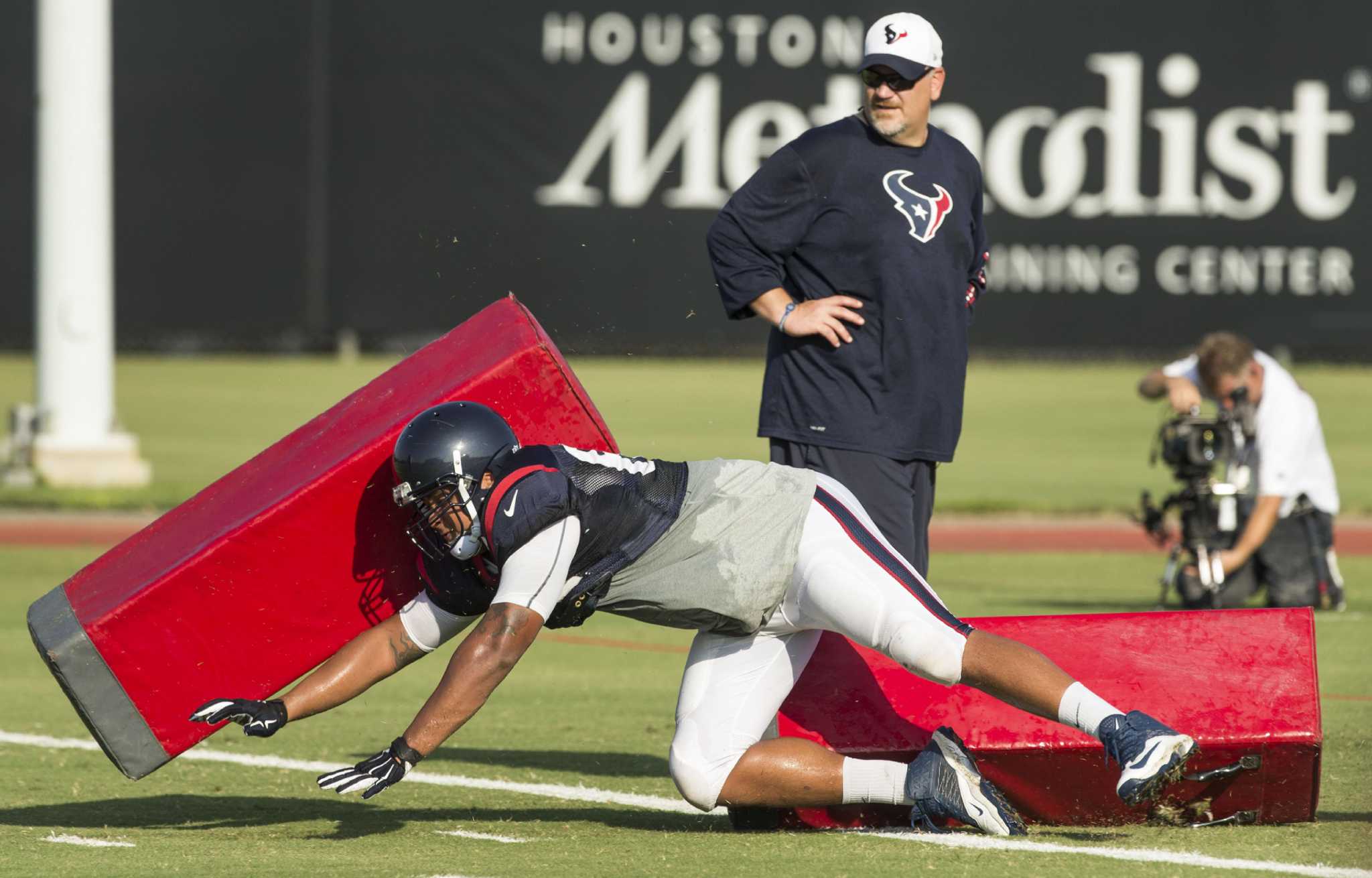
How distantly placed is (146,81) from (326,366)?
348cm

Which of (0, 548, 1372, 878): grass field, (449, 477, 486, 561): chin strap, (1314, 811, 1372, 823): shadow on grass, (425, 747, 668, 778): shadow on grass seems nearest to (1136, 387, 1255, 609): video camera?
(0, 548, 1372, 878): grass field

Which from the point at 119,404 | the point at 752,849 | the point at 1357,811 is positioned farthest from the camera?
the point at 119,404

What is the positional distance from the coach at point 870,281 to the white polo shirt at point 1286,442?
365 cm

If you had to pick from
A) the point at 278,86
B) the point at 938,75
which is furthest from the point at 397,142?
the point at 938,75

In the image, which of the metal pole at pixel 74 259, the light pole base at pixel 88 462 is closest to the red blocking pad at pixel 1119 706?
the light pole base at pixel 88 462

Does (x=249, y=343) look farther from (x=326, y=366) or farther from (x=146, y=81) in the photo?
(x=146, y=81)

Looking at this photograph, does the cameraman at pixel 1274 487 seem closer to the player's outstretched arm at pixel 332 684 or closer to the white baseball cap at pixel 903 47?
the white baseball cap at pixel 903 47

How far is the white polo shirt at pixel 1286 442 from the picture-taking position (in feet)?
29.9

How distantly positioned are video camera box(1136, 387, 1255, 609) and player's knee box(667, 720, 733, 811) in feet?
14.2

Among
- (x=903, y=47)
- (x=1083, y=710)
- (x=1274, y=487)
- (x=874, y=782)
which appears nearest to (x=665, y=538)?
(x=874, y=782)

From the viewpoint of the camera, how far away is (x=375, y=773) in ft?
14.6

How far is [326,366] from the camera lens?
69.2 ft

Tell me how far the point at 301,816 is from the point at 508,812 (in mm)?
551
